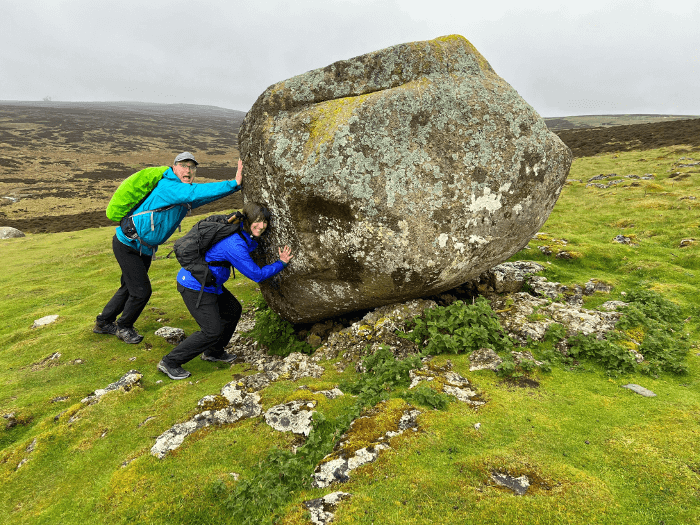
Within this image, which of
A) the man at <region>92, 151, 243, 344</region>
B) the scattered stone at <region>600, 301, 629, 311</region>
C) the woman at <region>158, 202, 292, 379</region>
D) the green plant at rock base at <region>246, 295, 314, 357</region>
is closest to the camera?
the woman at <region>158, 202, 292, 379</region>

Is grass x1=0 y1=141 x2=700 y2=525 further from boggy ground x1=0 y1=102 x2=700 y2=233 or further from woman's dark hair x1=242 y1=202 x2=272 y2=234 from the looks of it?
boggy ground x1=0 y1=102 x2=700 y2=233

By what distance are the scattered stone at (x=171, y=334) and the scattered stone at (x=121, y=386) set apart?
2.47m

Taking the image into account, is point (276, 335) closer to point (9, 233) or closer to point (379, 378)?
point (379, 378)

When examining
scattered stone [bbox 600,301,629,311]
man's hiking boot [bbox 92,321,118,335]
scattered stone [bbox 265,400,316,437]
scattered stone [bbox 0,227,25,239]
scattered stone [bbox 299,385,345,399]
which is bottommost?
scattered stone [bbox 0,227,25,239]

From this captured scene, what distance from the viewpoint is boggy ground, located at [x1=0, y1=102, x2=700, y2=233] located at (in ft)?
161

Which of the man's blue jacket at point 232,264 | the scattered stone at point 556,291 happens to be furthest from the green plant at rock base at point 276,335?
the scattered stone at point 556,291

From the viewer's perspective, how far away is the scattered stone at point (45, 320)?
13250mm

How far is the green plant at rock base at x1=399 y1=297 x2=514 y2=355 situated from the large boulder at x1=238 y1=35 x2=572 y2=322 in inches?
31.6

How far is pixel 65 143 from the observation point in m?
127

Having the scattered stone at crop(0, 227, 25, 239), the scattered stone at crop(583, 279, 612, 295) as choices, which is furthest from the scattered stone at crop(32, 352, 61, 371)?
the scattered stone at crop(0, 227, 25, 239)

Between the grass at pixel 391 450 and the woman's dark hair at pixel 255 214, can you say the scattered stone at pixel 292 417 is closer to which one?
the grass at pixel 391 450

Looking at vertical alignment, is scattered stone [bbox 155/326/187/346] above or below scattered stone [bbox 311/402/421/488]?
below

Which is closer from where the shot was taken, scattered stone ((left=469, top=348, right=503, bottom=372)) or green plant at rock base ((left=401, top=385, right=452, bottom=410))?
green plant at rock base ((left=401, top=385, right=452, bottom=410))

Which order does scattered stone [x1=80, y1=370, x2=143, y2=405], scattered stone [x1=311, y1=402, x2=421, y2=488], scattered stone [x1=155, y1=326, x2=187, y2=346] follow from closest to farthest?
scattered stone [x1=311, y1=402, x2=421, y2=488] → scattered stone [x1=80, y1=370, x2=143, y2=405] → scattered stone [x1=155, y1=326, x2=187, y2=346]
